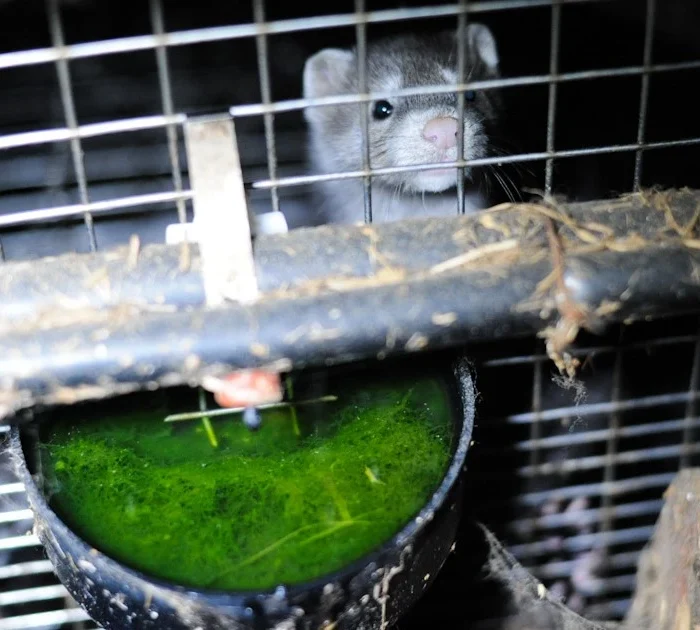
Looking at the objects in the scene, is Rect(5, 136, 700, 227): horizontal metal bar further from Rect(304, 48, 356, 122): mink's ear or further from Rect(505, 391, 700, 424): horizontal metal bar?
Rect(304, 48, 356, 122): mink's ear

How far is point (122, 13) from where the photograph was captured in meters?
1.84

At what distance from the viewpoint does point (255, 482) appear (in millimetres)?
708

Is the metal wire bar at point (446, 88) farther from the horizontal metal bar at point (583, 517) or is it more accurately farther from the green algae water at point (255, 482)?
the horizontal metal bar at point (583, 517)

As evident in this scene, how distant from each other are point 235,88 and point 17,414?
1.50 meters

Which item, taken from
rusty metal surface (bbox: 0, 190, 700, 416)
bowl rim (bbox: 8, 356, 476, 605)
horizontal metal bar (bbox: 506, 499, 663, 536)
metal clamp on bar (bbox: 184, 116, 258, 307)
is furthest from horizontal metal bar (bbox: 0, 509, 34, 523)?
horizontal metal bar (bbox: 506, 499, 663, 536)

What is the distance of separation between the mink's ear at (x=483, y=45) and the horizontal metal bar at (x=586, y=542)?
1.11 meters

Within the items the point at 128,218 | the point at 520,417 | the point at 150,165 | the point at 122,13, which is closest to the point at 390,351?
the point at 520,417

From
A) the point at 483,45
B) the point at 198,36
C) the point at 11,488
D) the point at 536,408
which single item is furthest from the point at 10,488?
the point at 483,45

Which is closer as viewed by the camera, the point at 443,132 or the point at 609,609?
the point at 609,609

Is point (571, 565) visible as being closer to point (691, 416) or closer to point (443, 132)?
point (691, 416)

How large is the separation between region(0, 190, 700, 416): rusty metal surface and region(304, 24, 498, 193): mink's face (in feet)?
2.61

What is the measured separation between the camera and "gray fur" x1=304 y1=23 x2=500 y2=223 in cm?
153

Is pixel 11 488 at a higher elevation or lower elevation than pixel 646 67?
lower

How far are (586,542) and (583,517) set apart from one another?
0.15 feet
